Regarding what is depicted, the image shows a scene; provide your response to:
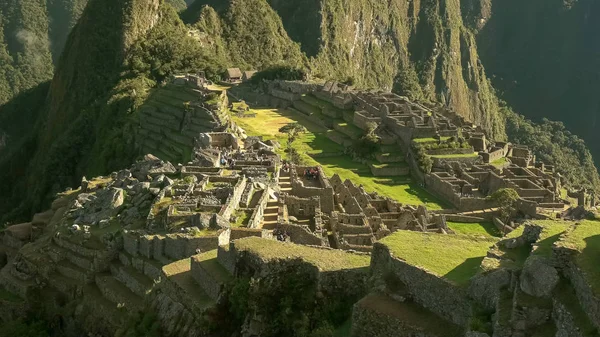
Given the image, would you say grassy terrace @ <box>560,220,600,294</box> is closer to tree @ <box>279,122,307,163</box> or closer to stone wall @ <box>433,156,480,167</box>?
tree @ <box>279,122,307,163</box>

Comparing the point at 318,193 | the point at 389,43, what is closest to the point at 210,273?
the point at 318,193

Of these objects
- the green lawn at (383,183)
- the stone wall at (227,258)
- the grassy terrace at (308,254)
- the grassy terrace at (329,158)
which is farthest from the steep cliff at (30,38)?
the grassy terrace at (308,254)

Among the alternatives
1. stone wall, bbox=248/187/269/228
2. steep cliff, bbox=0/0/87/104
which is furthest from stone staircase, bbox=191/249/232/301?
steep cliff, bbox=0/0/87/104

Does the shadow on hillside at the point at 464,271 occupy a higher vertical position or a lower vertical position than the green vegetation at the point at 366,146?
higher

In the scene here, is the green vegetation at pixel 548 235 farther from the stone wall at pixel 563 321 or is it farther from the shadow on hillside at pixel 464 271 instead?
the shadow on hillside at pixel 464 271

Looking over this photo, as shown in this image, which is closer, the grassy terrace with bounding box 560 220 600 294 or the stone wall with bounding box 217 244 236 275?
the grassy terrace with bounding box 560 220 600 294

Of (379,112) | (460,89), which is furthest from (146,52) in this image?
(460,89)
